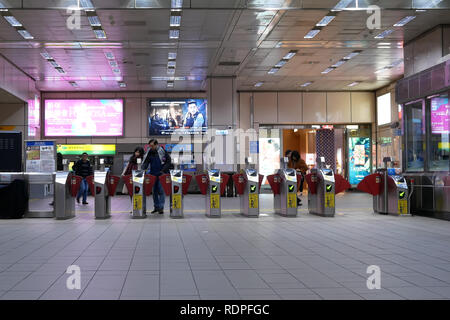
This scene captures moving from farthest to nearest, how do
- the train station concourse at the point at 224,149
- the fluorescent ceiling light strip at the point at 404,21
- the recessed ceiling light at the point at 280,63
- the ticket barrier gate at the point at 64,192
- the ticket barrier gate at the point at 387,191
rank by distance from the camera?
1. the recessed ceiling light at the point at 280,63
2. the fluorescent ceiling light strip at the point at 404,21
3. the ticket barrier gate at the point at 387,191
4. the ticket barrier gate at the point at 64,192
5. the train station concourse at the point at 224,149

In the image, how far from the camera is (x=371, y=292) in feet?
13.4

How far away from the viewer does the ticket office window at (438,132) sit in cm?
1023

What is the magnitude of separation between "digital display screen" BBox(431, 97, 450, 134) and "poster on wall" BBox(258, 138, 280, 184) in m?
11.9

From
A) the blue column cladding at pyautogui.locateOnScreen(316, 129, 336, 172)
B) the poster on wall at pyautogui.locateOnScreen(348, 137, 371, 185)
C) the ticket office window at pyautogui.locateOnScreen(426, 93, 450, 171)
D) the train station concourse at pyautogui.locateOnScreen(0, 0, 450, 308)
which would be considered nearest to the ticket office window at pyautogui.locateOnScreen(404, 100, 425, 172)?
the train station concourse at pyautogui.locateOnScreen(0, 0, 450, 308)

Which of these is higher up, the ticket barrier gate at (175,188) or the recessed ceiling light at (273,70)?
the recessed ceiling light at (273,70)

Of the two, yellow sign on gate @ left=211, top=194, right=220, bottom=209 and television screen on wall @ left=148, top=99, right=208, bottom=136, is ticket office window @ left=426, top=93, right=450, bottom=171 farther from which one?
television screen on wall @ left=148, top=99, right=208, bottom=136

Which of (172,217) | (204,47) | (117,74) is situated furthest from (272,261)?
(117,74)

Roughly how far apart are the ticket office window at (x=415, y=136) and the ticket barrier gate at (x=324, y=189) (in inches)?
75.1

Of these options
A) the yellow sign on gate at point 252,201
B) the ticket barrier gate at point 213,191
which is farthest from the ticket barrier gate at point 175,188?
the yellow sign on gate at point 252,201

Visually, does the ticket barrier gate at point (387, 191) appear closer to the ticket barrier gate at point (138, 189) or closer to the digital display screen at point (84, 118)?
the ticket barrier gate at point (138, 189)

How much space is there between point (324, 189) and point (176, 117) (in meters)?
12.4

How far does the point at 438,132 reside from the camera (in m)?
10.6

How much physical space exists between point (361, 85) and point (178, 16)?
11.9 m

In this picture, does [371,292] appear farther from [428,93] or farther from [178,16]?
[178,16]
